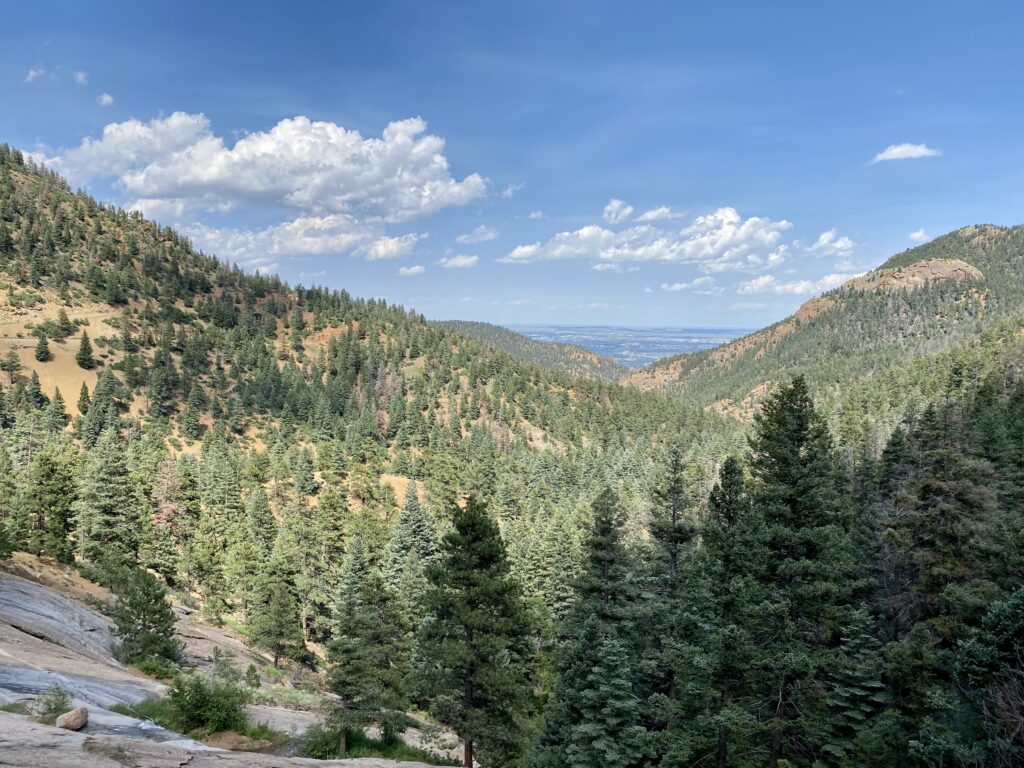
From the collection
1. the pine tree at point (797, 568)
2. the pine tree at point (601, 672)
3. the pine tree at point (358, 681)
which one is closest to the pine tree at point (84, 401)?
the pine tree at point (358, 681)

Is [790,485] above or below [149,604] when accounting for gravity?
above

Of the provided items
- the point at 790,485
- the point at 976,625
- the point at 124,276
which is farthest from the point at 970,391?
the point at 124,276

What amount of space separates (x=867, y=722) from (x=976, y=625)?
220 inches

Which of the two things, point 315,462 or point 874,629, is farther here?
point 315,462

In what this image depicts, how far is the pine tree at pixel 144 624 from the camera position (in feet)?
83.0

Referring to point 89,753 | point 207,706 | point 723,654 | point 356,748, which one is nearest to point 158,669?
point 207,706

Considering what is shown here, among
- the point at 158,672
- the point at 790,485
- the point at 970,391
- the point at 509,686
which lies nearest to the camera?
the point at 790,485

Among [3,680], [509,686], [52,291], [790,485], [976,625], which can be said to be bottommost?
[509,686]

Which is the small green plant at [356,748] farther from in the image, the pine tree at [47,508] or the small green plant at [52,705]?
the pine tree at [47,508]

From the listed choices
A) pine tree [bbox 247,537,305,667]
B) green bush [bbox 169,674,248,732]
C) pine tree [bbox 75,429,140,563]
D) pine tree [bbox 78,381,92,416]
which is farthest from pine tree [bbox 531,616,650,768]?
pine tree [bbox 78,381,92,416]

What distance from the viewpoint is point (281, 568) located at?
4225cm

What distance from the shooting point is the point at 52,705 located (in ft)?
39.3

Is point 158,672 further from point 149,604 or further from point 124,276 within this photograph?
point 124,276

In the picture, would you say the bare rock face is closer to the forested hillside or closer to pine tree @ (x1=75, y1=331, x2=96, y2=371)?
the forested hillside
